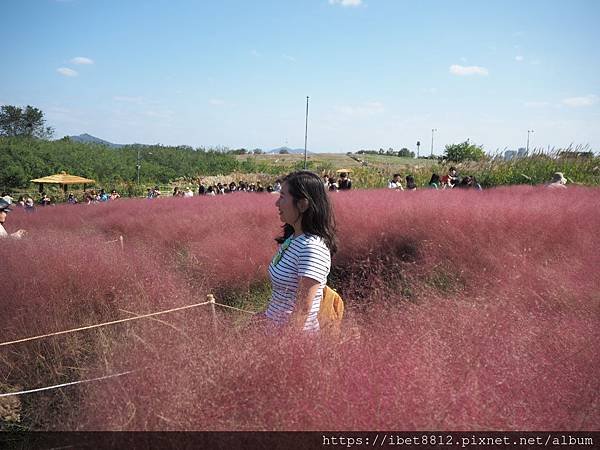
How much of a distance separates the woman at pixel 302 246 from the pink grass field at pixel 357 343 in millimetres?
255

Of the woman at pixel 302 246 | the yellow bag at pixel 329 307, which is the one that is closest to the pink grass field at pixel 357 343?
the yellow bag at pixel 329 307

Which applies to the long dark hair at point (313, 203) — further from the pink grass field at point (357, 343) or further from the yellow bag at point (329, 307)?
the pink grass field at point (357, 343)

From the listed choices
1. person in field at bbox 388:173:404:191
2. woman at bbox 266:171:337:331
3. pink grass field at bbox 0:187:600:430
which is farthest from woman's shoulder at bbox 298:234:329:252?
person in field at bbox 388:173:404:191

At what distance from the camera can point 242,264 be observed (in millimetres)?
5730

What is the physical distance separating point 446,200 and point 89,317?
14.7 ft

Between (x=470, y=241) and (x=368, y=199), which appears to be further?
(x=368, y=199)


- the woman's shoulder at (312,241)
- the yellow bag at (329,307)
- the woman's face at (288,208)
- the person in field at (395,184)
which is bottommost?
the yellow bag at (329,307)

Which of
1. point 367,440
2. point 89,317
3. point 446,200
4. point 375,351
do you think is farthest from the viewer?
point 446,200

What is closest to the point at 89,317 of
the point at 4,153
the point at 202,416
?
the point at 202,416

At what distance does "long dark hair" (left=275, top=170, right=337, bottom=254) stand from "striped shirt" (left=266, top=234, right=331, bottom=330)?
6 centimetres

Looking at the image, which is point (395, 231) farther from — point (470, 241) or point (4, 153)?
point (4, 153)

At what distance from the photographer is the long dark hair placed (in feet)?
8.05

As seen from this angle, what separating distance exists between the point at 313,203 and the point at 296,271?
0.36m

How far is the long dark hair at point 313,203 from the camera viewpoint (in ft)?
8.05
